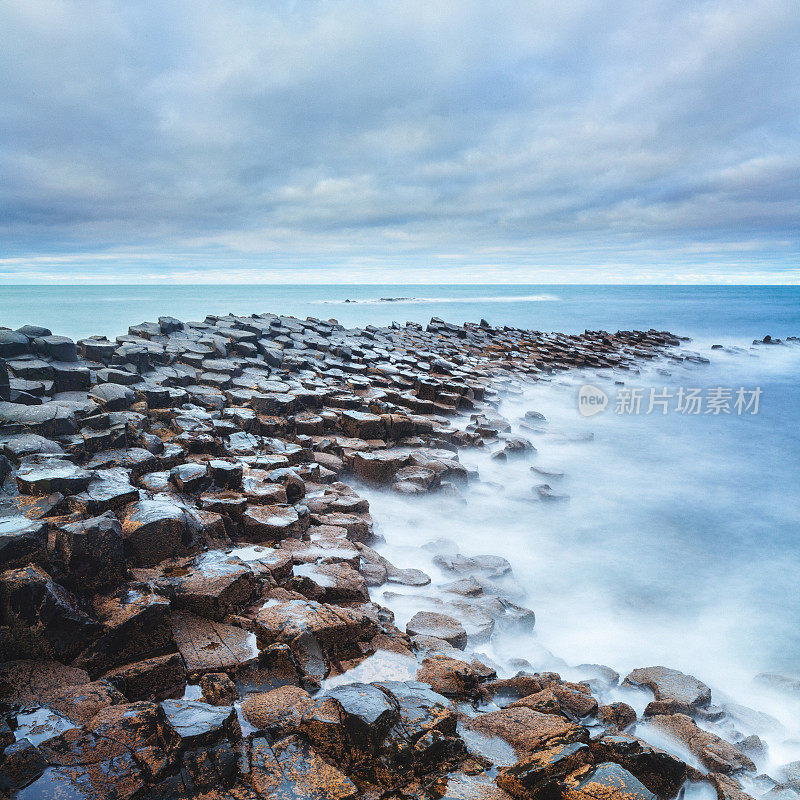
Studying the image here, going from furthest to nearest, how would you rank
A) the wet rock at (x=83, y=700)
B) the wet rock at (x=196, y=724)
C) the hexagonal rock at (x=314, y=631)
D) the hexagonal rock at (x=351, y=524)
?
the hexagonal rock at (x=351, y=524), the hexagonal rock at (x=314, y=631), the wet rock at (x=83, y=700), the wet rock at (x=196, y=724)

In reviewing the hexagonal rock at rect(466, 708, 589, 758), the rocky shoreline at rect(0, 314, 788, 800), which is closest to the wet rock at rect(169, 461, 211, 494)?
the rocky shoreline at rect(0, 314, 788, 800)

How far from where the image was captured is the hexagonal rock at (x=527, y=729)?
2.43m

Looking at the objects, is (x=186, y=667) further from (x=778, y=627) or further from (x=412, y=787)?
(x=778, y=627)

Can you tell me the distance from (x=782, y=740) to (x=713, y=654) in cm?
107

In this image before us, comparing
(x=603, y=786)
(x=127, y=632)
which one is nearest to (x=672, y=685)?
(x=603, y=786)

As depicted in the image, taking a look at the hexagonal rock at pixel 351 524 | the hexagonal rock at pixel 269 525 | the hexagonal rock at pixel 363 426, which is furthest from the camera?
the hexagonal rock at pixel 363 426

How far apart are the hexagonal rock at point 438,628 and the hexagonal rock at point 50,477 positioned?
2.82 m

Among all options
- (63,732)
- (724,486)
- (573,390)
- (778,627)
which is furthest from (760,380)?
(63,732)

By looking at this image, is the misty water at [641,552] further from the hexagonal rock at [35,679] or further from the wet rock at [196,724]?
the hexagonal rock at [35,679]

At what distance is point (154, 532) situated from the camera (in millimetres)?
→ 3676

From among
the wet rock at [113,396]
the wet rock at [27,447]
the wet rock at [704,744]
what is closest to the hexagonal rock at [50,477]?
the wet rock at [27,447]

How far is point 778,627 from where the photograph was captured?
16.4 feet

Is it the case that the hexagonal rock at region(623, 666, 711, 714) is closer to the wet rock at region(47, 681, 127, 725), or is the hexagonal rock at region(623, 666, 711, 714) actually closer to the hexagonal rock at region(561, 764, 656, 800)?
the hexagonal rock at region(561, 764, 656, 800)

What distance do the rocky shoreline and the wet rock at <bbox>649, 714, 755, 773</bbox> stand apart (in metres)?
0.01
